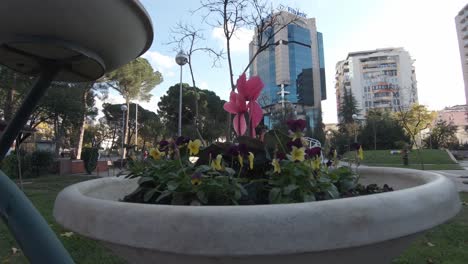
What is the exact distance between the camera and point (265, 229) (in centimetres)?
59

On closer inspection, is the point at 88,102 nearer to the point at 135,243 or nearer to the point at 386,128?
the point at 135,243

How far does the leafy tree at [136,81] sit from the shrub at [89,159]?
24.2 feet

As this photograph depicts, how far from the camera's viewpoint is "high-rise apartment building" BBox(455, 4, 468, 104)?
193 feet

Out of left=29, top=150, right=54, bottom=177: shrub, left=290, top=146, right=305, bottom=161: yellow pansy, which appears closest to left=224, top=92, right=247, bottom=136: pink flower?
left=290, top=146, right=305, bottom=161: yellow pansy

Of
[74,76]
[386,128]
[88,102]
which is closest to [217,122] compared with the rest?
[88,102]

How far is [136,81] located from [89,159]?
10015mm

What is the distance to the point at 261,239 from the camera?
1.94ft

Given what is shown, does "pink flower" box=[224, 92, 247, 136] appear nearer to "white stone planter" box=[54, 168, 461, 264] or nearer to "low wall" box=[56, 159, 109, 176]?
"white stone planter" box=[54, 168, 461, 264]

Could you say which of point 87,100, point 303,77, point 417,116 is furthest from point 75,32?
point 303,77

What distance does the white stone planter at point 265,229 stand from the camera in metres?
0.60

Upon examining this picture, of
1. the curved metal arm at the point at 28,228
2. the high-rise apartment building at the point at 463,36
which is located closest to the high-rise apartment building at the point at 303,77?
the curved metal arm at the point at 28,228

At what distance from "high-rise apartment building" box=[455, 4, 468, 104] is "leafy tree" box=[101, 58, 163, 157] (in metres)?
62.7

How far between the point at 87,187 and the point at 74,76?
2.03 feet

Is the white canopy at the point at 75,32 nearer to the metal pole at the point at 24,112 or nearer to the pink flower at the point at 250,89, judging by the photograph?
the metal pole at the point at 24,112
